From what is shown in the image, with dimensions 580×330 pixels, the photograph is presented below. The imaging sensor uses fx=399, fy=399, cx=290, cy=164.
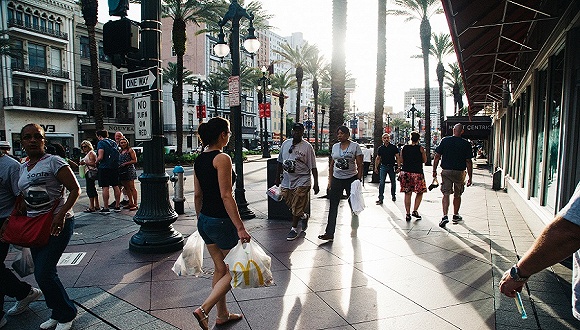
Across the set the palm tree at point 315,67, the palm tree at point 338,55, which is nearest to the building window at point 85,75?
the palm tree at point 315,67

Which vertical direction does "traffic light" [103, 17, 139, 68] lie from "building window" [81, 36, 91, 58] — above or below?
below

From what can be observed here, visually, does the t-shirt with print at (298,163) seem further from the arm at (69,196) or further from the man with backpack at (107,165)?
the man with backpack at (107,165)

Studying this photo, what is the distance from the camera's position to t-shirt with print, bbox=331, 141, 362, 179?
22.5ft

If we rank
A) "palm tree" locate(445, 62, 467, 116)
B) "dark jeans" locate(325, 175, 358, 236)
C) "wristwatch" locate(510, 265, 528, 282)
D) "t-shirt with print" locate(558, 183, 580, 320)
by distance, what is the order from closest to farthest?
"t-shirt with print" locate(558, 183, 580, 320), "wristwatch" locate(510, 265, 528, 282), "dark jeans" locate(325, 175, 358, 236), "palm tree" locate(445, 62, 467, 116)

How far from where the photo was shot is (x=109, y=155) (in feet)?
29.6

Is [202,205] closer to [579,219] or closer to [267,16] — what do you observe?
[579,219]

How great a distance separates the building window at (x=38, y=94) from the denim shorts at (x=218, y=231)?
145 feet

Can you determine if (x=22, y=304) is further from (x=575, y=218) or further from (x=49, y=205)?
(x=575, y=218)

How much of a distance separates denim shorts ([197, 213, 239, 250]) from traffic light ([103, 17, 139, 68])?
3.09 metres

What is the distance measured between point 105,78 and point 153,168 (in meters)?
48.5

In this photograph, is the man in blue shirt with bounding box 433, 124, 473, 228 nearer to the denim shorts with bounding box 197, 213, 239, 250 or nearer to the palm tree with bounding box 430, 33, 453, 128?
the denim shorts with bounding box 197, 213, 239, 250

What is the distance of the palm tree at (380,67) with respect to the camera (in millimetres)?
17266

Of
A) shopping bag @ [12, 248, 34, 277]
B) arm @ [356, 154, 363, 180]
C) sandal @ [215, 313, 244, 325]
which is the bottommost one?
sandal @ [215, 313, 244, 325]

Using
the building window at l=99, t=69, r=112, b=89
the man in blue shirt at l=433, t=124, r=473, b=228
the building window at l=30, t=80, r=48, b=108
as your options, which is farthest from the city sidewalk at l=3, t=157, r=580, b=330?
the building window at l=99, t=69, r=112, b=89
